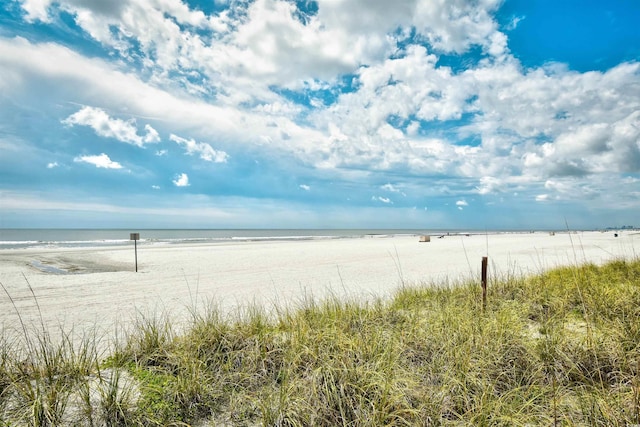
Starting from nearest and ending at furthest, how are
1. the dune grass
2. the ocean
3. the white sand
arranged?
the dune grass < the white sand < the ocean

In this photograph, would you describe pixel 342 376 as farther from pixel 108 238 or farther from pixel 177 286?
pixel 108 238

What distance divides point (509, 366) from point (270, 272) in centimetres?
1290

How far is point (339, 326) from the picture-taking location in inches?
208

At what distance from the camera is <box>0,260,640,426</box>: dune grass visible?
3193 millimetres

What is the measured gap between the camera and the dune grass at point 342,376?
10.5 ft

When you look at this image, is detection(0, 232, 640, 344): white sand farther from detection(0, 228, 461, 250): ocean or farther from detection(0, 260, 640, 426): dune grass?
detection(0, 228, 461, 250): ocean

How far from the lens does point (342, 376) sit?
3.58 meters

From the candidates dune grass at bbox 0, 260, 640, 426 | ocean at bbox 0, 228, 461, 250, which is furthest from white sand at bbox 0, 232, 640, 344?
ocean at bbox 0, 228, 461, 250

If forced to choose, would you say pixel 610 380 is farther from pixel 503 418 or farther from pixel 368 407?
pixel 368 407

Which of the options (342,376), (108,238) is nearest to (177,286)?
(342,376)

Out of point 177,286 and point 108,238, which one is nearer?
point 177,286

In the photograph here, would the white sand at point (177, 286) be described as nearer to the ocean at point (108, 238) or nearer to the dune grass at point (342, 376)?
the dune grass at point (342, 376)

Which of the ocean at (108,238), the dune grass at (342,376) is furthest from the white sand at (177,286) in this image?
the ocean at (108,238)

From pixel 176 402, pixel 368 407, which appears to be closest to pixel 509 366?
pixel 368 407
